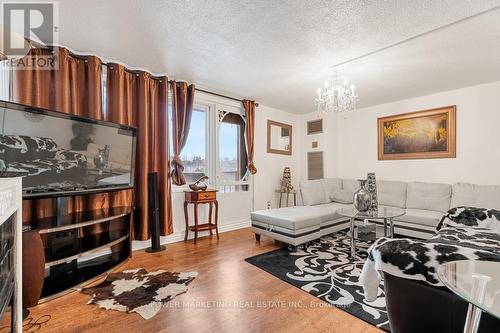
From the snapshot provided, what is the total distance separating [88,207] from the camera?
268 cm

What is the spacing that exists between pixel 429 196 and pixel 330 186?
1.56 m

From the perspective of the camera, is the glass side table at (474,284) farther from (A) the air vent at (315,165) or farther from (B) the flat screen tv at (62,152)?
(A) the air vent at (315,165)

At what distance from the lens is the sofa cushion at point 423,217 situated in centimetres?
314

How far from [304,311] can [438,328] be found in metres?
0.89

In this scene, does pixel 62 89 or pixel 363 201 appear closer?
pixel 62 89

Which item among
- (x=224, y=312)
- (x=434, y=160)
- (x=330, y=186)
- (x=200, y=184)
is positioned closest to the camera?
(x=224, y=312)

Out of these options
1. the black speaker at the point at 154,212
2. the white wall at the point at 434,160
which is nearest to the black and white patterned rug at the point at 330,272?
the black speaker at the point at 154,212

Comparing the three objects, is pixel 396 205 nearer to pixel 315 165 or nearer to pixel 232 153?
pixel 315 165

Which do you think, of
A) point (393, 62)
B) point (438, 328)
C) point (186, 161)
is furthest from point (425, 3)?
point (186, 161)

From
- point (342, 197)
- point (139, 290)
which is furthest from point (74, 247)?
point (342, 197)

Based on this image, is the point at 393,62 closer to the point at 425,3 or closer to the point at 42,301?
the point at 425,3

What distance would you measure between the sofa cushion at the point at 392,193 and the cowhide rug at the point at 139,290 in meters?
3.42

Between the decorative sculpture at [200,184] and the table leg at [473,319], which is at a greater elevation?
the decorative sculpture at [200,184]

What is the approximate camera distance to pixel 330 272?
2.47 metres
